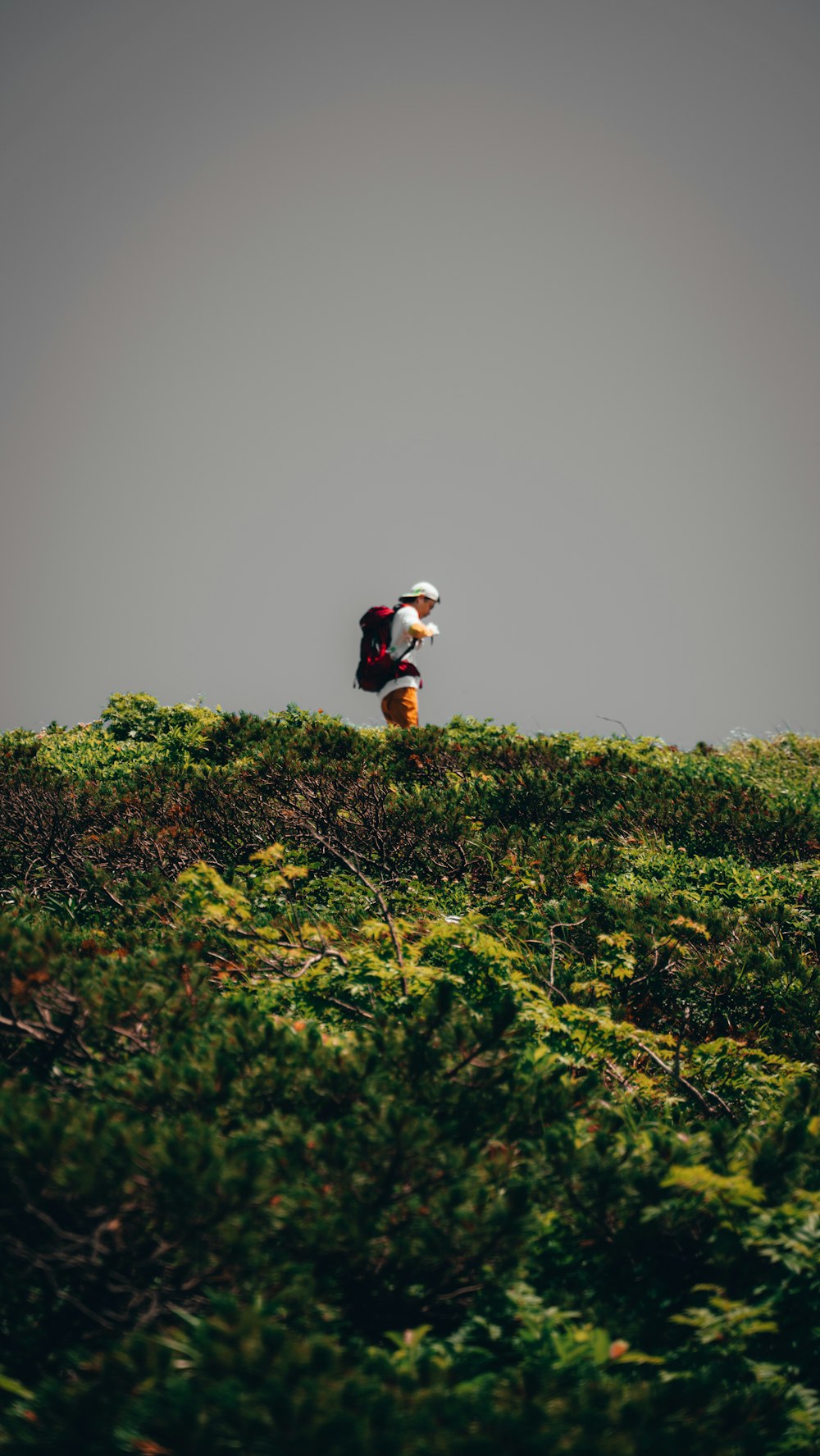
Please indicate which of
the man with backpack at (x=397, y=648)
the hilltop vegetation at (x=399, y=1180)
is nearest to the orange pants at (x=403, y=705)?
the man with backpack at (x=397, y=648)

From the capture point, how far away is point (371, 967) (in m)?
4.39

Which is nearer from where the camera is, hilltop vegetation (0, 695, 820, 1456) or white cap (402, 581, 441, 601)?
hilltop vegetation (0, 695, 820, 1456)

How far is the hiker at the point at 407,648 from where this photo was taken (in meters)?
10.7

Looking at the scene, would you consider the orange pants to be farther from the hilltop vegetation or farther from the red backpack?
the hilltop vegetation

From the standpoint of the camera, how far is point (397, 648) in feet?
35.6

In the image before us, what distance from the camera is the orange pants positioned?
11.2m

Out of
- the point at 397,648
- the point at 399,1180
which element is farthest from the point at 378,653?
the point at 399,1180

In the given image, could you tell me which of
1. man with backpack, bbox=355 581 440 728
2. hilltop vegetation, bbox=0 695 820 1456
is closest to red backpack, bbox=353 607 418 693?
man with backpack, bbox=355 581 440 728

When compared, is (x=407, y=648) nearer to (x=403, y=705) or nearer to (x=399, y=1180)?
(x=403, y=705)

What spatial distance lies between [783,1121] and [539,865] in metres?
3.42

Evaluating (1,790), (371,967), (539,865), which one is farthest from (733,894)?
(1,790)

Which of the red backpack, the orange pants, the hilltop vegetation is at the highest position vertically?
the red backpack

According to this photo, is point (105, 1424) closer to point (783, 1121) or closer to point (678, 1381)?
point (678, 1381)

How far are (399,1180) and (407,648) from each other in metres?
8.47
